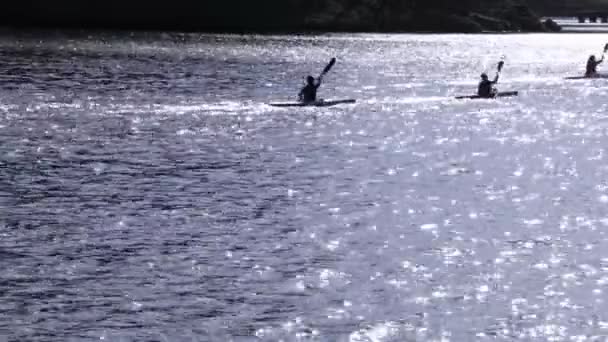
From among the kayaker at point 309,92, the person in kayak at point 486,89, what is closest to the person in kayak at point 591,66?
the person in kayak at point 486,89

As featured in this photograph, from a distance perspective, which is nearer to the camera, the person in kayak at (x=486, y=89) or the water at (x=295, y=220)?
the water at (x=295, y=220)

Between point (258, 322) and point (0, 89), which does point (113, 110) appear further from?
point (258, 322)

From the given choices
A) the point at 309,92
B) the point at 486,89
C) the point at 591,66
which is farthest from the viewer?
the point at 591,66

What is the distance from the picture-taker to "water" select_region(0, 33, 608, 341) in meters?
36.4

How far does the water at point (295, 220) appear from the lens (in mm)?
36375

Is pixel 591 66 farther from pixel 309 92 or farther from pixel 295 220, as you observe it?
pixel 295 220

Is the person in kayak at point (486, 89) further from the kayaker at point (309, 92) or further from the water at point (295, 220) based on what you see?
the kayaker at point (309, 92)

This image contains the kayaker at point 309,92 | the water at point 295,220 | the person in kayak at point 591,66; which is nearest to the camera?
the water at point 295,220

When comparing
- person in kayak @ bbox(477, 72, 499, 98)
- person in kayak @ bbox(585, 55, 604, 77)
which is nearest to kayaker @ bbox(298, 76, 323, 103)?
person in kayak @ bbox(477, 72, 499, 98)

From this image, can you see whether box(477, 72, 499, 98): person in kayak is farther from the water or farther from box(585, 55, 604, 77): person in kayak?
box(585, 55, 604, 77): person in kayak

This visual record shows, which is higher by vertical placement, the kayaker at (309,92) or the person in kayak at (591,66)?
the kayaker at (309,92)

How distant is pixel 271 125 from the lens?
277 ft

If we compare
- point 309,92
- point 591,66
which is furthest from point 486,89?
point 591,66

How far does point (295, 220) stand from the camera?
Result: 5053 cm
